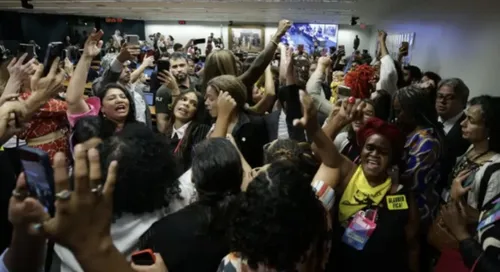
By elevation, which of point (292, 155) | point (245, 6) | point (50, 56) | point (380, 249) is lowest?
point (380, 249)

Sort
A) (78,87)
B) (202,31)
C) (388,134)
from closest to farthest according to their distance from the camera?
(388,134) → (78,87) → (202,31)

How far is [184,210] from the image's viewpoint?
1.28 metres

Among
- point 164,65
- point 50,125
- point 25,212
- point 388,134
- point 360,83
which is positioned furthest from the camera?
point 164,65

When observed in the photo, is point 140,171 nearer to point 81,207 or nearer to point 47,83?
point 81,207

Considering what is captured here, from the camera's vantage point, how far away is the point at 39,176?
0.95 meters

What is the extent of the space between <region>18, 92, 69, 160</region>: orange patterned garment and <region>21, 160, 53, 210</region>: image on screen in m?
1.51

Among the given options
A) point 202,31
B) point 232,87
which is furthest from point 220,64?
point 202,31

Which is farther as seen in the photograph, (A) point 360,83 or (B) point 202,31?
(B) point 202,31

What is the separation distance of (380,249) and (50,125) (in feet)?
6.62

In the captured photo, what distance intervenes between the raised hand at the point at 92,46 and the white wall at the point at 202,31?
1479 centimetres

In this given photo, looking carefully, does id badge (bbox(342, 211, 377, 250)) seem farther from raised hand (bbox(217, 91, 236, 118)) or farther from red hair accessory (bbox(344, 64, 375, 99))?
red hair accessory (bbox(344, 64, 375, 99))

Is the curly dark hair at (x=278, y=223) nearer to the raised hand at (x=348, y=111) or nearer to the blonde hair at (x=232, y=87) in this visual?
the raised hand at (x=348, y=111)

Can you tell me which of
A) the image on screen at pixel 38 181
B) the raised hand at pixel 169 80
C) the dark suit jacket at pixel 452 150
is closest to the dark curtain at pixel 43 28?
the raised hand at pixel 169 80

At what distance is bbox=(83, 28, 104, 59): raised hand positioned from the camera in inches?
Answer: 96.0
